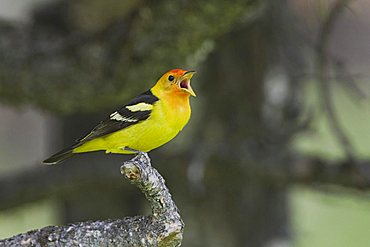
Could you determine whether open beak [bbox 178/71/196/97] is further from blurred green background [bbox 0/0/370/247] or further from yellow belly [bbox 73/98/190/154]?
blurred green background [bbox 0/0/370/247]

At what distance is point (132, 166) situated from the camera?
176cm

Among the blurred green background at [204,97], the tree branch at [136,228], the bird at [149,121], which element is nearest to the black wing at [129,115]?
the bird at [149,121]

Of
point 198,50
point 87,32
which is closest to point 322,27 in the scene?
point 198,50

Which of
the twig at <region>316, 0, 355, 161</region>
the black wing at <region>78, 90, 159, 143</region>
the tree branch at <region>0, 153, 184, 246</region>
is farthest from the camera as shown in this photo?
the twig at <region>316, 0, 355, 161</region>

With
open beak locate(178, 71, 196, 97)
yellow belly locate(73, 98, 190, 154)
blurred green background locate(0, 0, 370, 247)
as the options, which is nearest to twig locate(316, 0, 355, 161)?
blurred green background locate(0, 0, 370, 247)

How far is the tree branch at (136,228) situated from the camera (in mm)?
1789

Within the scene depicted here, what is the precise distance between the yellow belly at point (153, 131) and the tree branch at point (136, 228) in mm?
39

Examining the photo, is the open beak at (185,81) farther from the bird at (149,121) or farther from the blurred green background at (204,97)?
the blurred green background at (204,97)

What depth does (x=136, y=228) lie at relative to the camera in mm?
1901

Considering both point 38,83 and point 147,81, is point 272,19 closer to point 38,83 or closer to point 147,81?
point 147,81

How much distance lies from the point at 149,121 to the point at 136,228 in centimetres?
27

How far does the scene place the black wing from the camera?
1.90 metres

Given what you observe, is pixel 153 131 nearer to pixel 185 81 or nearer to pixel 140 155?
pixel 140 155

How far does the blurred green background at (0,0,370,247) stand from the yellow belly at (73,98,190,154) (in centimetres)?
133
